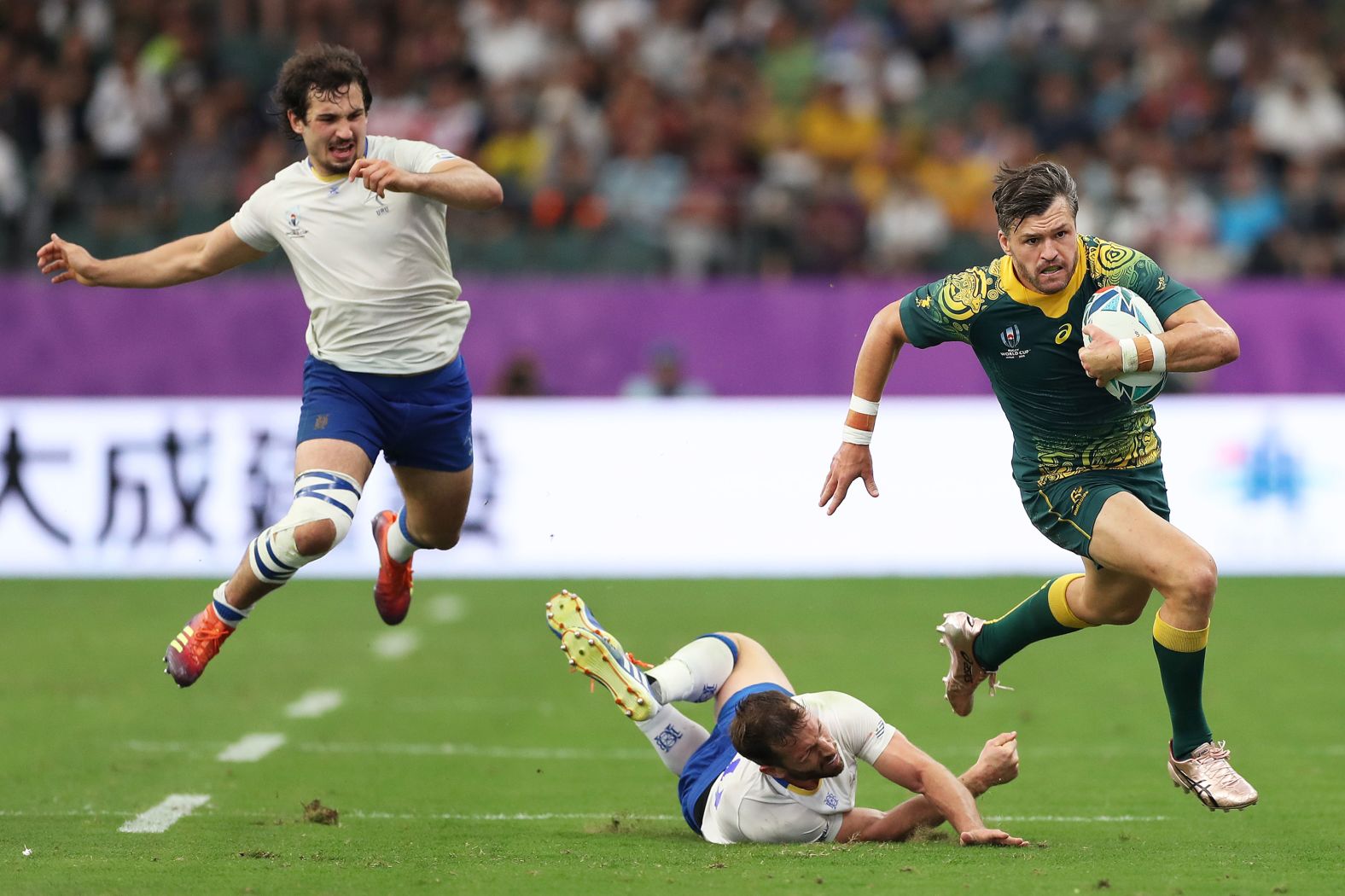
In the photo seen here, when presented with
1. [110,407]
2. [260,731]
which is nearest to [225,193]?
[110,407]

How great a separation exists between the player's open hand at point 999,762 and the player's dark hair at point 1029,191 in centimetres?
186

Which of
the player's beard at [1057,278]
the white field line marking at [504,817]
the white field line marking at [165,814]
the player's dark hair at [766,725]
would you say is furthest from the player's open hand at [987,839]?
the white field line marking at [165,814]

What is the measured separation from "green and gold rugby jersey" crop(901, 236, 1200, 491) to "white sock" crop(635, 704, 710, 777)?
1.60 m

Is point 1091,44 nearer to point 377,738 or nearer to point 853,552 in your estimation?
point 853,552

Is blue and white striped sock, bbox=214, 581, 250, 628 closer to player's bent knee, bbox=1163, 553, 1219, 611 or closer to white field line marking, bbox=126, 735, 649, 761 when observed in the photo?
white field line marking, bbox=126, 735, 649, 761

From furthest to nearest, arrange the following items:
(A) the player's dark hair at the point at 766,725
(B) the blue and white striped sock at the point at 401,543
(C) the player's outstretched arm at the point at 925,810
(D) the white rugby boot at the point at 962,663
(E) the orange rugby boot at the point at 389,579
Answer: (E) the orange rugby boot at the point at 389,579, (B) the blue and white striped sock at the point at 401,543, (D) the white rugby boot at the point at 962,663, (C) the player's outstretched arm at the point at 925,810, (A) the player's dark hair at the point at 766,725

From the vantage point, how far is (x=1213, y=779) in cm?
643

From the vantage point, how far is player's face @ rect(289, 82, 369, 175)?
7.12 meters

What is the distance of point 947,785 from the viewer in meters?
6.51

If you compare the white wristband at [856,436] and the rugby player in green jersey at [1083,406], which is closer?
the rugby player in green jersey at [1083,406]

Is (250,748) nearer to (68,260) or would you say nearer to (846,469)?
(68,260)

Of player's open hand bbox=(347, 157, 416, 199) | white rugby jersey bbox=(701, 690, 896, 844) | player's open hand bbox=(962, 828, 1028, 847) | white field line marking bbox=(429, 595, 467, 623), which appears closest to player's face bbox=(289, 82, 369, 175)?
player's open hand bbox=(347, 157, 416, 199)

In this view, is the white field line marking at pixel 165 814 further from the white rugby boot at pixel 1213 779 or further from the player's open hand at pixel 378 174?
the white rugby boot at pixel 1213 779

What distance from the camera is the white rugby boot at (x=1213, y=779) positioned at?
632cm
